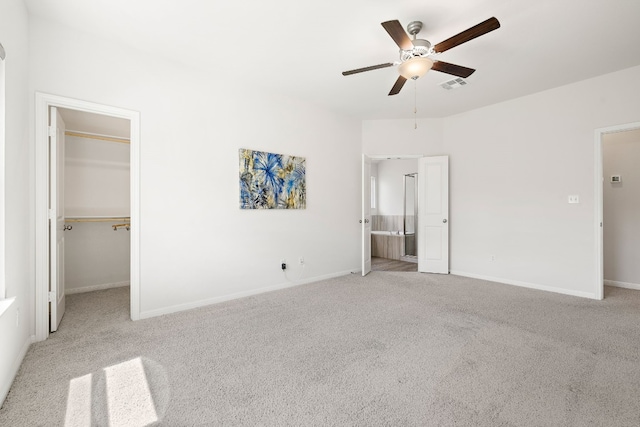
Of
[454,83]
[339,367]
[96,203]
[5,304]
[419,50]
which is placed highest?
[454,83]

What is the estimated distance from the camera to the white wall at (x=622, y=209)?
4.13m

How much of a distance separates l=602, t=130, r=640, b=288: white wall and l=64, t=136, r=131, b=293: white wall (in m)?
7.18

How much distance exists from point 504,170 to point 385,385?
Result: 13.0 feet

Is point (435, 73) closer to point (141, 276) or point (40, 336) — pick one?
point (141, 276)

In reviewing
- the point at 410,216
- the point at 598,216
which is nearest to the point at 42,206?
the point at 598,216

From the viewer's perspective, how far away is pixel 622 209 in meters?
4.24

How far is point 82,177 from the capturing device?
3914 mm

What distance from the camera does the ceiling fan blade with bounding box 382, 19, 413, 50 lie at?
201cm

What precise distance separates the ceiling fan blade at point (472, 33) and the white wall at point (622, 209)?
12.5ft

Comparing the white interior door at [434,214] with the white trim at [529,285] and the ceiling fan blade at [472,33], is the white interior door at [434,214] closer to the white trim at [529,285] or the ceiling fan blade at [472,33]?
the white trim at [529,285]

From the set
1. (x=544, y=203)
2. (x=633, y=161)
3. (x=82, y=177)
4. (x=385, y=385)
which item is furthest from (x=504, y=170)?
(x=82, y=177)

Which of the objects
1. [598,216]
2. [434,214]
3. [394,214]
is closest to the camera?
[598,216]

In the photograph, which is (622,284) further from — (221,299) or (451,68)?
(221,299)

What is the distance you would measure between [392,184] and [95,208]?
6.43 metres
